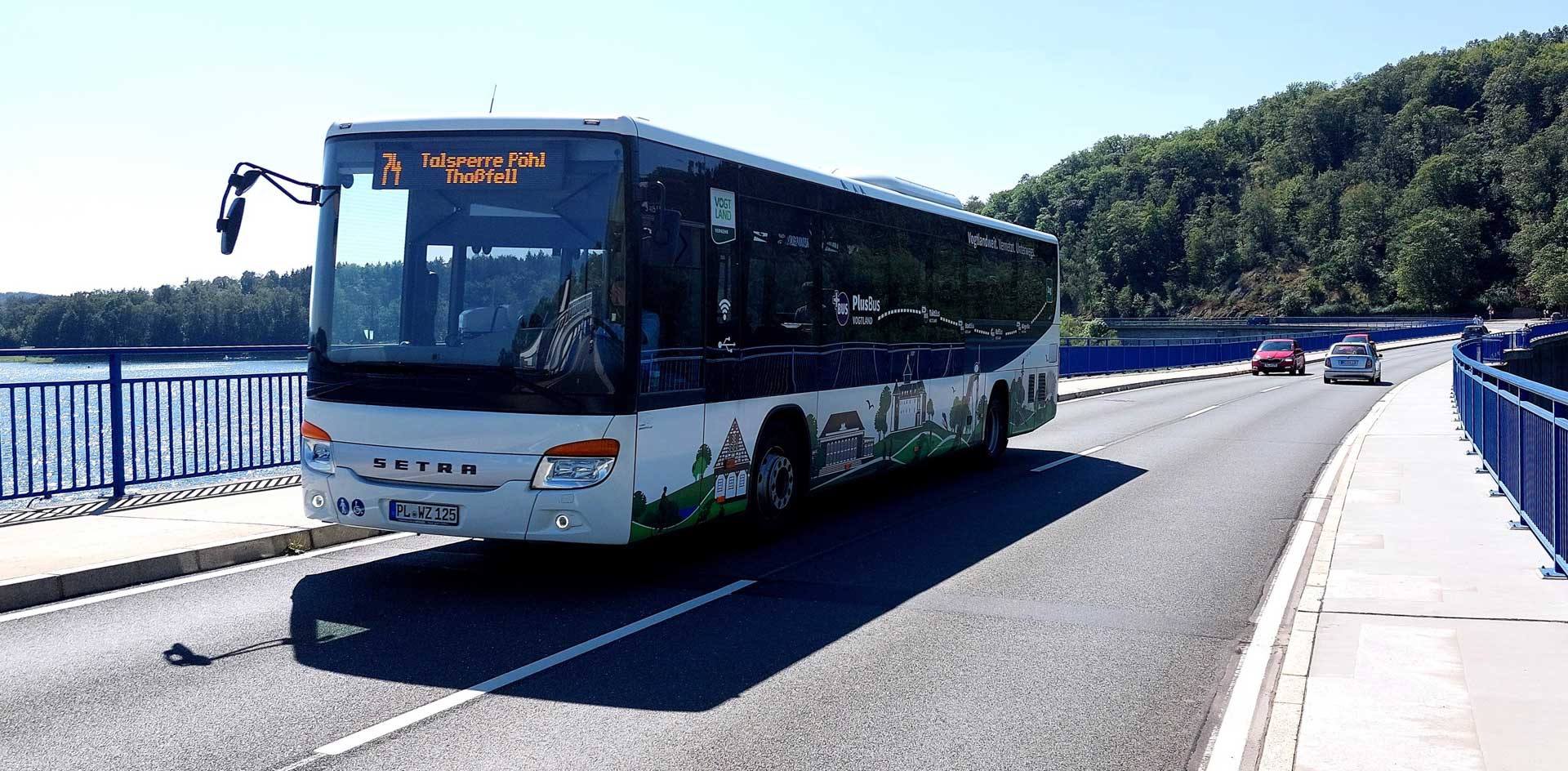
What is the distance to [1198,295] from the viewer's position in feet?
625

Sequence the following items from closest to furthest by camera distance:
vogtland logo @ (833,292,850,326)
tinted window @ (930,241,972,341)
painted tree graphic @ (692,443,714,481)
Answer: painted tree graphic @ (692,443,714,481), vogtland logo @ (833,292,850,326), tinted window @ (930,241,972,341)

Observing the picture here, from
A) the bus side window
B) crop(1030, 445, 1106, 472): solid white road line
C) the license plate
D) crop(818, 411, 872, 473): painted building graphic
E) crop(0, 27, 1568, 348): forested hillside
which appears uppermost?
crop(0, 27, 1568, 348): forested hillside

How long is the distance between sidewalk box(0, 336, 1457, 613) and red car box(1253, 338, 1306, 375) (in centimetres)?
4103

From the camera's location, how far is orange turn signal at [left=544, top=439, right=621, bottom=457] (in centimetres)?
756

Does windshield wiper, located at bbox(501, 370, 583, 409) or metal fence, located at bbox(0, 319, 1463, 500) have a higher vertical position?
windshield wiper, located at bbox(501, 370, 583, 409)

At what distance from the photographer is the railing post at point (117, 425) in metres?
11.0

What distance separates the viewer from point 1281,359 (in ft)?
153

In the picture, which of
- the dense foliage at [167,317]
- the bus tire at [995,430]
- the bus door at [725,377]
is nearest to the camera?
the bus door at [725,377]

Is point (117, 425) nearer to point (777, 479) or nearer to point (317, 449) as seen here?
point (317, 449)

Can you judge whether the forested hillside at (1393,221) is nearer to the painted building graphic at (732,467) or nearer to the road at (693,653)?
the road at (693,653)

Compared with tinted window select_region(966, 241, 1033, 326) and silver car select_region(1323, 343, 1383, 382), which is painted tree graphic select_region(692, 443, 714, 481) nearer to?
tinted window select_region(966, 241, 1033, 326)

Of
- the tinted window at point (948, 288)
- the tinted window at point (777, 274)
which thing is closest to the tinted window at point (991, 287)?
the tinted window at point (948, 288)

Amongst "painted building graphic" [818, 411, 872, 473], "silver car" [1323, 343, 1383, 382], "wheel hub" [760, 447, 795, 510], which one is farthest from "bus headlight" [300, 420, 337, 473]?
"silver car" [1323, 343, 1383, 382]

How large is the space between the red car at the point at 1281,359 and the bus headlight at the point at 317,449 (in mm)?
43531
